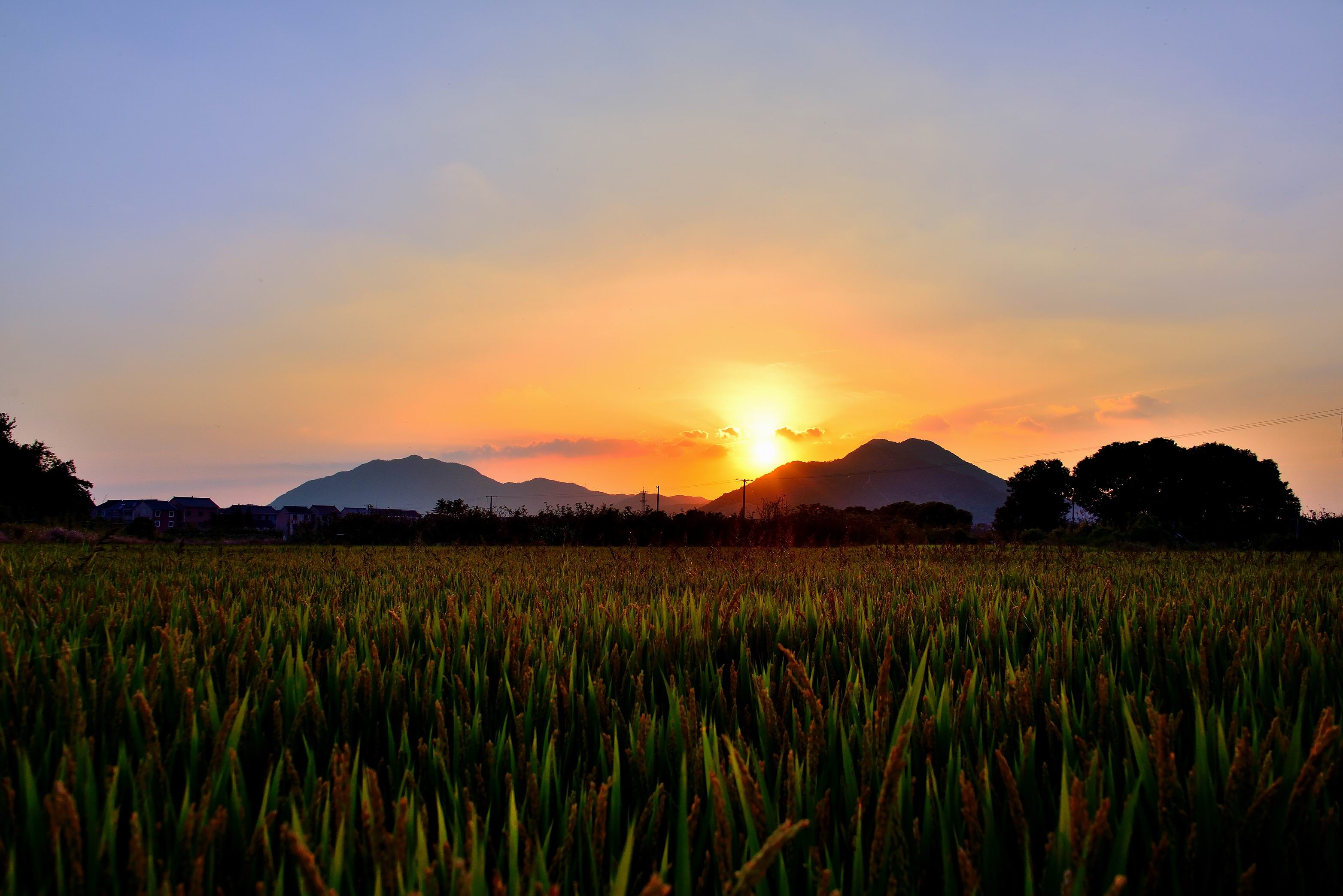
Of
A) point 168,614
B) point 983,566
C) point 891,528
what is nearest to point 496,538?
point 891,528

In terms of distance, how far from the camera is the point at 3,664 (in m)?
1.78

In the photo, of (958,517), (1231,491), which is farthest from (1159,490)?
(958,517)

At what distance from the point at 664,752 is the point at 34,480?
221 feet

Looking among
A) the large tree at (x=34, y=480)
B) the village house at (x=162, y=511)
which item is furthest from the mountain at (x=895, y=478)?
the village house at (x=162, y=511)

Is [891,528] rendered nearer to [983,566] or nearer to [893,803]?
[983,566]

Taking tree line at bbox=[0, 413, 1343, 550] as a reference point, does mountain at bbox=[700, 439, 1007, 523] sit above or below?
above

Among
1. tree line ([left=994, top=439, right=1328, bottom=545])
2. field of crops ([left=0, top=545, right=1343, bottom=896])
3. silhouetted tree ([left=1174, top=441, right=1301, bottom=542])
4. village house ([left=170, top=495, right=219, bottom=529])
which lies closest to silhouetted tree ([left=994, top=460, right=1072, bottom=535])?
tree line ([left=994, top=439, right=1328, bottom=545])

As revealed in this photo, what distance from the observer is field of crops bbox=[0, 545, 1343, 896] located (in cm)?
84

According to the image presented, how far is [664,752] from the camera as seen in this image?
1391 mm

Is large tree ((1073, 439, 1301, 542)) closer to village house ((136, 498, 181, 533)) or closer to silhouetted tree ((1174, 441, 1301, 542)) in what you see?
silhouetted tree ((1174, 441, 1301, 542))

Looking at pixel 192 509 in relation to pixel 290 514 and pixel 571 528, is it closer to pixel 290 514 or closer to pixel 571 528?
pixel 290 514

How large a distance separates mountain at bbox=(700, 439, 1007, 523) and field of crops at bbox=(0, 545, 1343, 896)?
113 m

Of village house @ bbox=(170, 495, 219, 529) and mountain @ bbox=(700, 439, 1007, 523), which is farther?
mountain @ bbox=(700, 439, 1007, 523)

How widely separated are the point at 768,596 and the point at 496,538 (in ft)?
67.7
